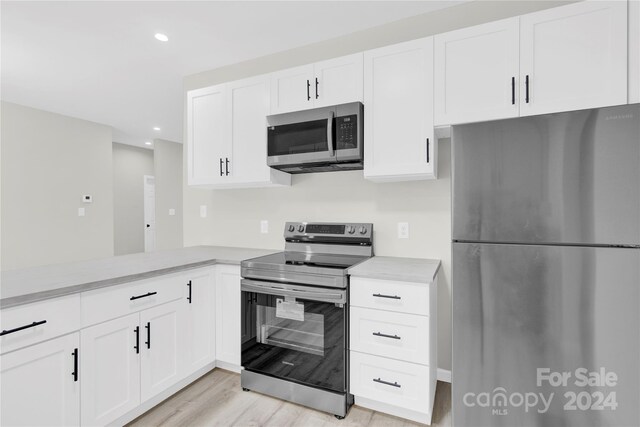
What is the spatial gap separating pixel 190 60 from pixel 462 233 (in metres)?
2.95

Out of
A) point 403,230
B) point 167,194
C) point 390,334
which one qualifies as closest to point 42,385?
point 390,334

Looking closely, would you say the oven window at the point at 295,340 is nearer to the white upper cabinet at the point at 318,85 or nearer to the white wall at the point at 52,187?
the white upper cabinet at the point at 318,85

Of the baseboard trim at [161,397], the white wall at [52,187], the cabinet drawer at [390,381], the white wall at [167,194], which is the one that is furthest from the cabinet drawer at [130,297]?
the white wall at [167,194]

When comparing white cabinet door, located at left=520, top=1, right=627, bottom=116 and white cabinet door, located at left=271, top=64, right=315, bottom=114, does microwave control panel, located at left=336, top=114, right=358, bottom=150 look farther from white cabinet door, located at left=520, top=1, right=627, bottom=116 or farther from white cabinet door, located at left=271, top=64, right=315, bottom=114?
white cabinet door, located at left=520, top=1, right=627, bottom=116

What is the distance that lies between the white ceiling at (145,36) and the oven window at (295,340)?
81.5 inches

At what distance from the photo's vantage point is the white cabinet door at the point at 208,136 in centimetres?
266

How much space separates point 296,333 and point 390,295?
2.20 ft

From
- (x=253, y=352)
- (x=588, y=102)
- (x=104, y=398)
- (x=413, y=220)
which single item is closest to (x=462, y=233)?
(x=413, y=220)

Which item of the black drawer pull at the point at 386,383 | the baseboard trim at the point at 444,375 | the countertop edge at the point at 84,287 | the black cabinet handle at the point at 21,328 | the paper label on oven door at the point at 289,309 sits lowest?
the baseboard trim at the point at 444,375

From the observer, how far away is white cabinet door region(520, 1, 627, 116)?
150 cm

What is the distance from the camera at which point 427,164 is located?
1934 millimetres

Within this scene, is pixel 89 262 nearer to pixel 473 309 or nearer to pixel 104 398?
pixel 104 398

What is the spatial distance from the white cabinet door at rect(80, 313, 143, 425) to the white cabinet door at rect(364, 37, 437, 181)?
175 centimetres

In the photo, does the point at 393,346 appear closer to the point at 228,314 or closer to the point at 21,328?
the point at 228,314
